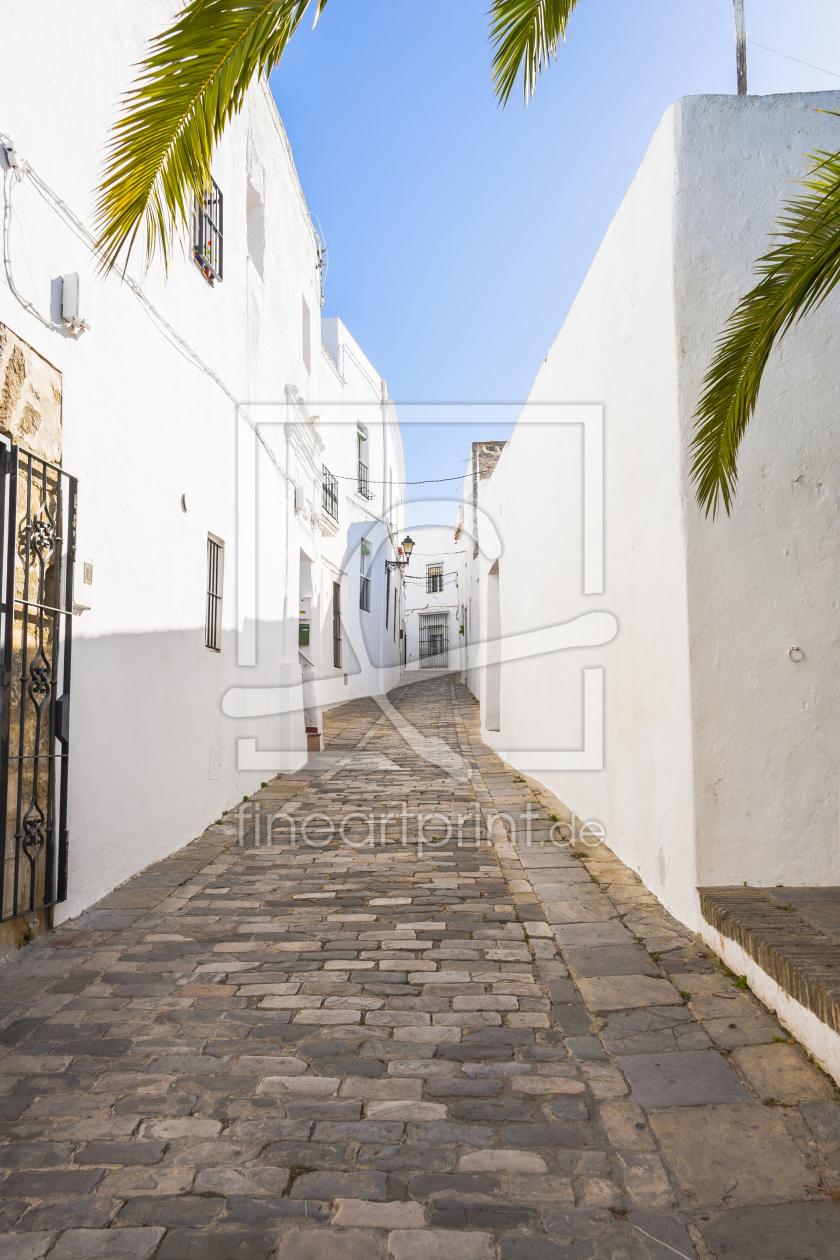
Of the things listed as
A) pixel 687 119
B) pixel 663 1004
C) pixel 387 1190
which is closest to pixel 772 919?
pixel 663 1004

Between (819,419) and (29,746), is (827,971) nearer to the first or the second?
(819,419)

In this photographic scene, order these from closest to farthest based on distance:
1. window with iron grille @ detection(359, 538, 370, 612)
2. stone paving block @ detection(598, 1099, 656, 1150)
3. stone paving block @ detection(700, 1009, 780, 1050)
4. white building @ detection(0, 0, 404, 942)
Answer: stone paving block @ detection(598, 1099, 656, 1150)
stone paving block @ detection(700, 1009, 780, 1050)
white building @ detection(0, 0, 404, 942)
window with iron grille @ detection(359, 538, 370, 612)

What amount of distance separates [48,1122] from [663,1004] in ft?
7.36

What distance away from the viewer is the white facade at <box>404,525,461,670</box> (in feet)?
112

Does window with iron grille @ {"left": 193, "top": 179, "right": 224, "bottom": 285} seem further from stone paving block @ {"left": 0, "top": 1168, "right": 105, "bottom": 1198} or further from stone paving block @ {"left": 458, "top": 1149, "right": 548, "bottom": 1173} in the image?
stone paving block @ {"left": 458, "top": 1149, "right": 548, "bottom": 1173}

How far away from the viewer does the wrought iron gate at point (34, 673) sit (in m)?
4.01

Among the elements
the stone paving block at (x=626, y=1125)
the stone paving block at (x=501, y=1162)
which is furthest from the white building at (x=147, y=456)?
the stone paving block at (x=626, y=1125)

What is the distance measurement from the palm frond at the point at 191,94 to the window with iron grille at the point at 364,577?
1728 cm

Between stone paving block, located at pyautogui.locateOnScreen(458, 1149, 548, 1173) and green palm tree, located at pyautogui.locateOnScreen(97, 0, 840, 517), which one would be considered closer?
stone paving block, located at pyautogui.locateOnScreen(458, 1149, 548, 1173)

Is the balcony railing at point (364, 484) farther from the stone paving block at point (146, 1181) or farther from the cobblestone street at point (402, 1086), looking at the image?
the stone paving block at point (146, 1181)

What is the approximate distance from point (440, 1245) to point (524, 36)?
3.75 m

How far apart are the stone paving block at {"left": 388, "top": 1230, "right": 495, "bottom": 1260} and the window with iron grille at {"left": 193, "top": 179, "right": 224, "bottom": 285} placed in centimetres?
648

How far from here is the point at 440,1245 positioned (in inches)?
82.3

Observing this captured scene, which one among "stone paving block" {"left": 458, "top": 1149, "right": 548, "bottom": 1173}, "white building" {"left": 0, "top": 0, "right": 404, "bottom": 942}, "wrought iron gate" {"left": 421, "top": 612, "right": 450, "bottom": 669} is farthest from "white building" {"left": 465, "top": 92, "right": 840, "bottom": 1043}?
"wrought iron gate" {"left": 421, "top": 612, "right": 450, "bottom": 669}
